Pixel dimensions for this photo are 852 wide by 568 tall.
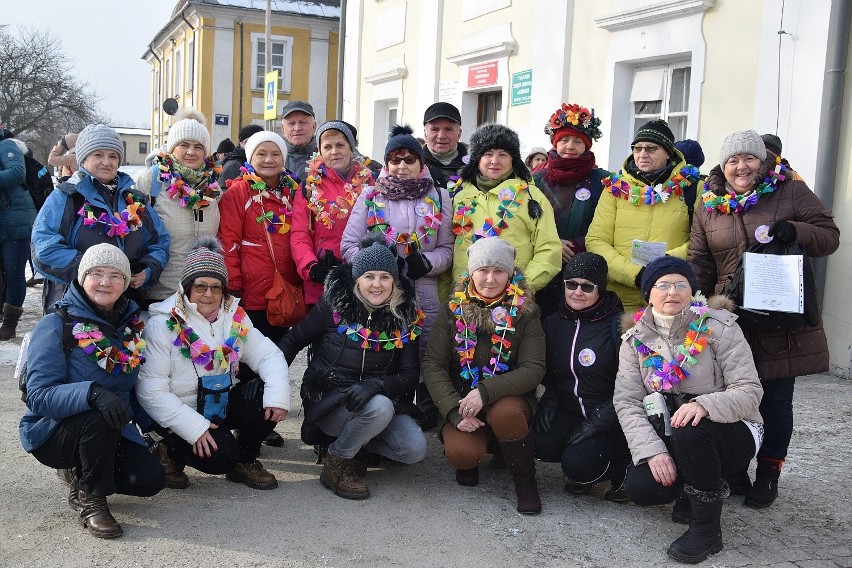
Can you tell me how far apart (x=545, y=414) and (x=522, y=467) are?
1.23 feet

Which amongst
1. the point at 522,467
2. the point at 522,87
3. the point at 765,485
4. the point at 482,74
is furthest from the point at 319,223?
the point at 482,74

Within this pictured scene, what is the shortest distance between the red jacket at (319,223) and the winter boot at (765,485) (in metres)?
2.67

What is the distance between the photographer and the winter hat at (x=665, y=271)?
13.2 feet

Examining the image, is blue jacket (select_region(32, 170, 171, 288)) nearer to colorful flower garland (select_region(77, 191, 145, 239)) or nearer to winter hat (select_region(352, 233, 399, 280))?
colorful flower garland (select_region(77, 191, 145, 239))

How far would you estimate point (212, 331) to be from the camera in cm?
435

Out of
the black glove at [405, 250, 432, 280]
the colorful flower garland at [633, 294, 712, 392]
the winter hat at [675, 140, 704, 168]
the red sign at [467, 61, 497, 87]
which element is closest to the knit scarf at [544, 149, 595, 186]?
the winter hat at [675, 140, 704, 168]

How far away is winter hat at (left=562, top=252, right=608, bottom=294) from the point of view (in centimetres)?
436

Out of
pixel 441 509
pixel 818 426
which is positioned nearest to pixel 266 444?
pixel 441 509

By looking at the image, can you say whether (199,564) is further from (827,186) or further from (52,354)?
(827,186)

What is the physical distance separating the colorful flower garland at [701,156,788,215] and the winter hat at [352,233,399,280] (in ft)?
5.89

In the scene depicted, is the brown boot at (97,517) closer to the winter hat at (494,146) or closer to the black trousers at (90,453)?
the black trousers at (90,453)

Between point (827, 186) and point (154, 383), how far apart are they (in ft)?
18.1

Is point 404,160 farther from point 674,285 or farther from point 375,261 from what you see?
point 674,285

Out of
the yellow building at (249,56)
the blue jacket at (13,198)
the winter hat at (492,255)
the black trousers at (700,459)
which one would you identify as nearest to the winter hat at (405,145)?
the winter hat at (492,255)
